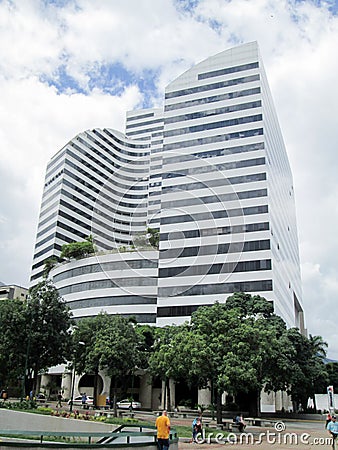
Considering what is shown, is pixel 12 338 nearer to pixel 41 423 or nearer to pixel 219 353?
pixel 41 423

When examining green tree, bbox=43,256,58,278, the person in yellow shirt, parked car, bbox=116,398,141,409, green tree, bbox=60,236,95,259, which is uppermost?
green tree, bbox=60,236,95,259

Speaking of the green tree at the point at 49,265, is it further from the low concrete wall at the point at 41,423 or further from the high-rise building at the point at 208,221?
the low concrete wall at the point at 41,423

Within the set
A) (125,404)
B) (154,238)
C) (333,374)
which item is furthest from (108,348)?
(333,374)

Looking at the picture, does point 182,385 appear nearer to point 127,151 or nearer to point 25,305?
point 25,305

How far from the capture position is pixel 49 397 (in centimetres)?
5609

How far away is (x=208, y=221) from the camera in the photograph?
63188 millimetres

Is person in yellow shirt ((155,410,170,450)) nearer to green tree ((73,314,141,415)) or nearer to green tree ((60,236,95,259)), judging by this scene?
green tree ((73,314,141,415))

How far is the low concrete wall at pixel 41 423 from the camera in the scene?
68.2 feet

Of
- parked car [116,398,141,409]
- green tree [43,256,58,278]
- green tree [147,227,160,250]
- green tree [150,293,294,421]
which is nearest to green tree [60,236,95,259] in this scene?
green tree [43,256,58,278]

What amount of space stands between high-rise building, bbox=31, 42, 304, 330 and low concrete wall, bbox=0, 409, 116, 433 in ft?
114

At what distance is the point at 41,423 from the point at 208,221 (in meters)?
42.6

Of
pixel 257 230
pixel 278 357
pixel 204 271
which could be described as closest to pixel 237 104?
pixel 257 230

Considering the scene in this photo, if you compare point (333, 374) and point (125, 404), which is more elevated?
point (333, 374)

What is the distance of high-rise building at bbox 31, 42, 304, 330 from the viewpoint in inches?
2336
